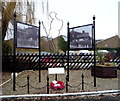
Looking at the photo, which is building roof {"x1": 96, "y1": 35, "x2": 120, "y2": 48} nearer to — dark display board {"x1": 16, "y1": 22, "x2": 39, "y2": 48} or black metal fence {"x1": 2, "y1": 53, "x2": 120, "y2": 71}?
black metal fence {"x1": 2, "y1": 53, "x2": 120, "y2": 71}

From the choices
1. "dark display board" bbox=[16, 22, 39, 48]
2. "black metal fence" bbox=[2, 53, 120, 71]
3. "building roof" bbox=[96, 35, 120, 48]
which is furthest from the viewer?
"building roof" bbox=[96, 35, 120, 48]

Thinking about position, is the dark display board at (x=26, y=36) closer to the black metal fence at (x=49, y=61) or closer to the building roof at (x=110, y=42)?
the black metal fence at (x=49, y=61)

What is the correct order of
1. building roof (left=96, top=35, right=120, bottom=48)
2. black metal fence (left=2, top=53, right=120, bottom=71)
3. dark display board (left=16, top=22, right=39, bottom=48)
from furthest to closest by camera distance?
1. building roof (left=96, top=35, right=120, bottom=48)
2. black metal fence (left=2, top=53, right=120, bottom=71)
3. dark display board (left=16, top=22, right=39, bottom=48)

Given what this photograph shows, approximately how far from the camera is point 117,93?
511 centimetres

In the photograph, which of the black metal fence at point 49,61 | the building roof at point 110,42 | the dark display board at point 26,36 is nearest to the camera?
the dark display board at point 26,36

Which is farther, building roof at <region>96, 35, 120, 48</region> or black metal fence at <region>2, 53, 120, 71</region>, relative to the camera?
building roof at <region>96, 35, 120, 48</region>

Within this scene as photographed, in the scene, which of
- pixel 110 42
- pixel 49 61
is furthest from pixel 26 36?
pixel 110 42

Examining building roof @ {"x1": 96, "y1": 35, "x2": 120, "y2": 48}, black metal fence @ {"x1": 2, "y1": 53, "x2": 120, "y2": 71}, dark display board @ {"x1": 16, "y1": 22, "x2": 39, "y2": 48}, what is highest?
building roof @ {"x1": 96, "y1": 35, "x2": 120, "y2": 48}

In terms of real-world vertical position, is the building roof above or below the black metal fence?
above

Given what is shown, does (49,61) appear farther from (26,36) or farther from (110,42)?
(110,42)

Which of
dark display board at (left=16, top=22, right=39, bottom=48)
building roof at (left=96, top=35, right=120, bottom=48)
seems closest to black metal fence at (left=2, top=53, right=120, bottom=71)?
dark display board at (left=16, top=22, right=39, bottom=48)

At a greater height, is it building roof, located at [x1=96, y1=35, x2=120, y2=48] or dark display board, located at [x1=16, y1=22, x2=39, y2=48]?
building roof, located at [x1=96, y1=35, x2=120, y2=48]

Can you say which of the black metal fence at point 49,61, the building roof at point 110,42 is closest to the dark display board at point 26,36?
the black metal fence at point 49,61

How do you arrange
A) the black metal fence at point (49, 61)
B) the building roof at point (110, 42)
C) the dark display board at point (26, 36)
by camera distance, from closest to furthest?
the dark display board at point (26, 36), the black metal fence at point (49, 61), the building roof at point (110, 42)
